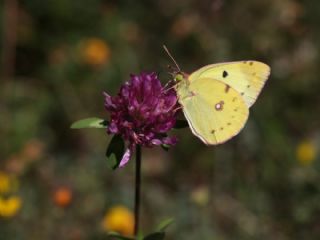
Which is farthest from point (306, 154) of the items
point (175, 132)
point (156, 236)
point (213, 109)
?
point (156, 236)

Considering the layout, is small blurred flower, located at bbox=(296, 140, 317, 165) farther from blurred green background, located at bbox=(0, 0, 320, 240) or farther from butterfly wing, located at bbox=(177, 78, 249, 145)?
butterfly wing, located at bbox=(177, 78, 249, 145)

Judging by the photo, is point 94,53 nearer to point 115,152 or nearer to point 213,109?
point 213,109

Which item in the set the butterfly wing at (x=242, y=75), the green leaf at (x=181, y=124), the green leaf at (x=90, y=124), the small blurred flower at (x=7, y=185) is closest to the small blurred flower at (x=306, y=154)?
the butterfly wing at (x=242, y=75)

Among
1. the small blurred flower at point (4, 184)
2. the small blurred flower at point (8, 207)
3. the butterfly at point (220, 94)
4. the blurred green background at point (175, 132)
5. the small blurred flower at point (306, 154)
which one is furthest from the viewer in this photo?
the small blurred flower at point (306, 154)

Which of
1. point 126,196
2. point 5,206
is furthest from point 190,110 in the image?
point 126,196

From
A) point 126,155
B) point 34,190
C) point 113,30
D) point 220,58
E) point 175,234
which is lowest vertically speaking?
point 175,234

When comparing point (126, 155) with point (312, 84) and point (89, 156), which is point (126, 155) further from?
point (312, 84)

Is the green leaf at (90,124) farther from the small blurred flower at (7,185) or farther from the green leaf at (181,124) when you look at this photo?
the small blurred flower at (7,185)
